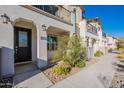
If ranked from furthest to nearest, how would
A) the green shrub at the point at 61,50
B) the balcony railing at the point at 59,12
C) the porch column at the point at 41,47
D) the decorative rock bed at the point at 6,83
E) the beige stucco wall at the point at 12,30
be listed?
the balcony railing at the point at 59,12 → the green shrub at the point at 61,50 → the porch column at the point at 41,47 → the beige stucco wall at the point at 12,30 → the decorative rock bed at the point at 6,83

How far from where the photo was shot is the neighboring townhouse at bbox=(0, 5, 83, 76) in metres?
6.39

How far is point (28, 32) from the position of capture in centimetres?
1043

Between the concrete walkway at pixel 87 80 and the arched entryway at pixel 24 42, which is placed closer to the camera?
the concrete walkway at pixel 87 80

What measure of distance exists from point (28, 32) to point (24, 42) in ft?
2.87

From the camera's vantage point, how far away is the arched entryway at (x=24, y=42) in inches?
371

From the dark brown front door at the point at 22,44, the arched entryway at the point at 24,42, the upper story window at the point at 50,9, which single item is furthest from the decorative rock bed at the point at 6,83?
the upper story window at the point at 50,9

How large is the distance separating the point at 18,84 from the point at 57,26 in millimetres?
6202

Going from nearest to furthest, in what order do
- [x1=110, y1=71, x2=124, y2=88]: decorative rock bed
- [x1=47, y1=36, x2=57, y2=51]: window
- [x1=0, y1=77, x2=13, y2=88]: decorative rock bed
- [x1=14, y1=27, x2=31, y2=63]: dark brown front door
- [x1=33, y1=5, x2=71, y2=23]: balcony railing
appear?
[x1=0, y1=77, x2=13, y2=88]: decorative rock bed → [x1=110, y1=71, x2=124, y2=88]: decorative rock bed → [x1=14, y1=27, x2=31, y2=63]: dark brown front door → [x1=33, y1=5, x2=71, y2=23]: balcony railing → [x1=47, y1=36, x2=57, y2=51]: window

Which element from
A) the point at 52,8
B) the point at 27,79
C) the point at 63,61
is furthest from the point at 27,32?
the point at 27,79

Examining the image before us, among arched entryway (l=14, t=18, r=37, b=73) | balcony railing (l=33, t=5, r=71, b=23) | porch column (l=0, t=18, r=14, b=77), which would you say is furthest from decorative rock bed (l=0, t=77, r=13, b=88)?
balcony railing (l=33, t=5, r=71, b=23)

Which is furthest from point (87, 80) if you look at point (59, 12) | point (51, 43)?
point (51, 43)

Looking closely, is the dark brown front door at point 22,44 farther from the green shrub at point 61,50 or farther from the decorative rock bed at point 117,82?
the decorative rock bed at point 117,82

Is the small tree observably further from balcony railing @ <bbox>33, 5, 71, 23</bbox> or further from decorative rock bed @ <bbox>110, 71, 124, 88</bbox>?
decorative rock bed @ <bbox>110, 71, 124, 88</bbox>
